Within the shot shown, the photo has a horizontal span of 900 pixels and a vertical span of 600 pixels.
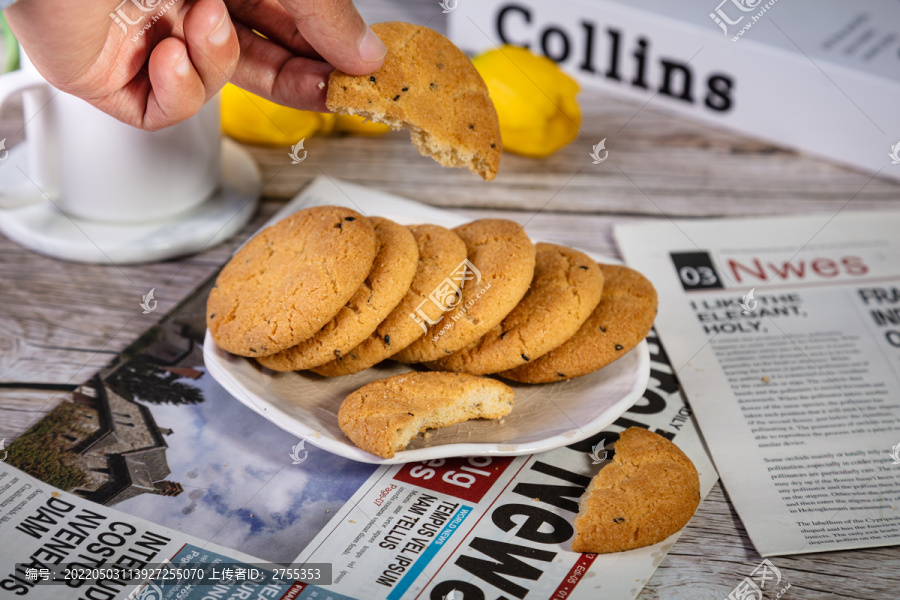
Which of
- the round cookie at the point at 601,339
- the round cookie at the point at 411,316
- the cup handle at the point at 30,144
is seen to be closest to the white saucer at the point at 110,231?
the cup handle at the point at 30,144

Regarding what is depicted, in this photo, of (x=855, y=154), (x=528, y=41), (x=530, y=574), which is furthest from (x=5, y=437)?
(x=855, y=154)

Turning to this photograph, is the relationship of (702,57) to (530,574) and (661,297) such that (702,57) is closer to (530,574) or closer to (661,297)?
(661,297)

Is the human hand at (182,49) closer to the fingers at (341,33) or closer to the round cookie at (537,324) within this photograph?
the fingers at (341,33)

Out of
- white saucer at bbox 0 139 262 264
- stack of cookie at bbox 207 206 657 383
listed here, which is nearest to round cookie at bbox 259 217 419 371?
stack of cookie at bbox 207 206 657 383

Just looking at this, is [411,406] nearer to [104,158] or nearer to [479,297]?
[479,297]

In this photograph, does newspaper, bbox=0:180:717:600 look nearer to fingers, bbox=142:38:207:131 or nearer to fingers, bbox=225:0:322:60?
fingers, bbox=142:38:207:131

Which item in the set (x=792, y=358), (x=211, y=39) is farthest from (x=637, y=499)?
(x=211, y=39)
